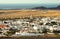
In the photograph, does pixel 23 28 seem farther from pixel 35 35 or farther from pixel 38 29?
pixel 35 35

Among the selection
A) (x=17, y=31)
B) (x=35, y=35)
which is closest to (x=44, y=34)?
(x=35, y=35)

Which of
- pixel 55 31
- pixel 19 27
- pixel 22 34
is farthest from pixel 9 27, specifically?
pixel 55 31

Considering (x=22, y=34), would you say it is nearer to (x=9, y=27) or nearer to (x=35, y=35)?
(x=35, y=35)

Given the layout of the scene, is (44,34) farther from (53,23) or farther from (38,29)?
(53,23)

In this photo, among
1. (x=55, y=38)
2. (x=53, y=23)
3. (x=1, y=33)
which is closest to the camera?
(x=55, y=38)

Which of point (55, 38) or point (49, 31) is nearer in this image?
point (55, 38)

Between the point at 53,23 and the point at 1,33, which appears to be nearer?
the point at 1,33

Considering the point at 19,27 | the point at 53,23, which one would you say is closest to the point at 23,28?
the point at 19,27

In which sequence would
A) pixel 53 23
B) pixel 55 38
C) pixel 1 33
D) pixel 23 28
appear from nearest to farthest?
pixel 55 38 < pixel 1 33 < pixel 23 28 < pixel 53 23

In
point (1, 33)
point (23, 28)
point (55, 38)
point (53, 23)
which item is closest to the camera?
point (55, 38)
